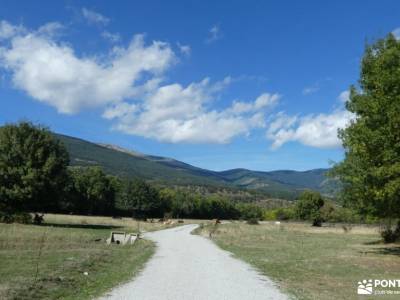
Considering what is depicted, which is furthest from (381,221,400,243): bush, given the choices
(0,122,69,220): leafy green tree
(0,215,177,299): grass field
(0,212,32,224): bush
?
(0,212,32,224): bush

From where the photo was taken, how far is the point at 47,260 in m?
23.7

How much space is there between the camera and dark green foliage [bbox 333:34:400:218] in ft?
78.6

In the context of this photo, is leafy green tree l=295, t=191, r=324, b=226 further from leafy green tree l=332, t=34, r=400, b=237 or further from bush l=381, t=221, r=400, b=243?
leafy green tree l=332, t=34, r=400, b=237

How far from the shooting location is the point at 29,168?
56281 millimetres

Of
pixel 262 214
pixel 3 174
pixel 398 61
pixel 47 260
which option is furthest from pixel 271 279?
pixel 262 214

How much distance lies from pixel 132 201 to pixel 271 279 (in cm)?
11985

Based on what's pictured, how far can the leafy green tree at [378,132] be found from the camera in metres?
24.0

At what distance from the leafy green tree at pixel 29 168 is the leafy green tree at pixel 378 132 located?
122 ft

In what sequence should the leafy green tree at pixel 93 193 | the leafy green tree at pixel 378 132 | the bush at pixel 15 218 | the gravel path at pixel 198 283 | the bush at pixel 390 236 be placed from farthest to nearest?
the leafy green tree at pixel 93 193 → the bush at pixel 15 218 → the bush at pixel 390 236 → the leafy green tree at pixel 378 132 → the gravel path at pixel 198 283

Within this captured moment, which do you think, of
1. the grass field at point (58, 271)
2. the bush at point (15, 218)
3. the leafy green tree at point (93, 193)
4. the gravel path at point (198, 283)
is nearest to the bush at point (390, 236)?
the gravel path at point (198, 283)

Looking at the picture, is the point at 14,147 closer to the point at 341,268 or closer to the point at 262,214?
the point at 341,268

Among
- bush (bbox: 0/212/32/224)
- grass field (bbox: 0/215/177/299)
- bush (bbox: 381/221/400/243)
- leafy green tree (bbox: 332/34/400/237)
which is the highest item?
leafy green tree (bbox: 332/34/400/237)

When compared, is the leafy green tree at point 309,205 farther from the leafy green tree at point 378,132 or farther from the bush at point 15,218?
the leafy green tree at point 378,132

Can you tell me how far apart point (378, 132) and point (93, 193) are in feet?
362
